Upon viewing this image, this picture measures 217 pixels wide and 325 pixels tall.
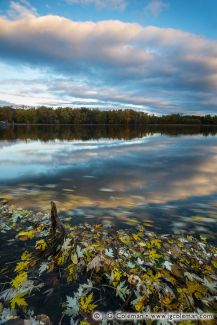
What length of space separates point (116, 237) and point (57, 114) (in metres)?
187

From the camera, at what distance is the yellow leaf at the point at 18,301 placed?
13.2ft

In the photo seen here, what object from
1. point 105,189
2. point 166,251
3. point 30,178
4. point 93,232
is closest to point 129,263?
point 166,251

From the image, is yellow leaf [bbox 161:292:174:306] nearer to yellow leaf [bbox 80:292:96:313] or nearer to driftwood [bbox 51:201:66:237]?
yellow leaf [bbox 80:292:96:313]

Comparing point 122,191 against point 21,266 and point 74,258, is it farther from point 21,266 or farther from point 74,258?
point 21,266

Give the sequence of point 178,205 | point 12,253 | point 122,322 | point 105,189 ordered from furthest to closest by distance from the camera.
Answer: point 105,189 → point 178,205 → point 12,253 → point 122,322

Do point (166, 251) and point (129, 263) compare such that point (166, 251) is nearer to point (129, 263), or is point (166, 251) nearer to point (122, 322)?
point (129, 263)

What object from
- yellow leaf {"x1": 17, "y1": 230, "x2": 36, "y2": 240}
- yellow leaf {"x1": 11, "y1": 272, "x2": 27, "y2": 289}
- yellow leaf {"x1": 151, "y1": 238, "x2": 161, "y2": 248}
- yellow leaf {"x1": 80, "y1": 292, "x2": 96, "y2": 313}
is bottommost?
yellow leaf {"x1": 80, "y1": 292, "x2": 96, "y2": 313}

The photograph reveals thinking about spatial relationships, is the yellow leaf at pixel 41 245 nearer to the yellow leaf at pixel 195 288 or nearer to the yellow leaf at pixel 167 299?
the yellow leaf at pixel 167 299

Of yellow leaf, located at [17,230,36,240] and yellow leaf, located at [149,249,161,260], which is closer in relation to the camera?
yellow leaf, located at [149,249,161,260]

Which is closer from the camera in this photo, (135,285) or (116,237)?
(135,285)

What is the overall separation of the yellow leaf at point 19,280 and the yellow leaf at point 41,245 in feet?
2.80

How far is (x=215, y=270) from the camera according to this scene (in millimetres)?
5066

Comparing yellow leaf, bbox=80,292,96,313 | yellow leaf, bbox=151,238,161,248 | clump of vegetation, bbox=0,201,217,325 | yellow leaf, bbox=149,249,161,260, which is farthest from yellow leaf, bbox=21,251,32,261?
yellow leaf, bbox=151,238,161,248

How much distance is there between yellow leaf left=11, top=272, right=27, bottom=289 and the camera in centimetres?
446
